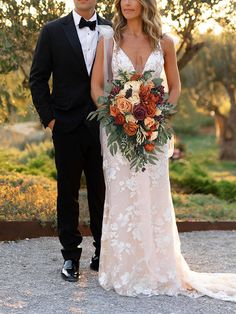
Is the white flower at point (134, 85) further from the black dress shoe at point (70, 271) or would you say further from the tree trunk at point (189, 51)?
the tree trunk at point (189, 51)

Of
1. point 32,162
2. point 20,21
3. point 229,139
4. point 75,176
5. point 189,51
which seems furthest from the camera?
point 229,139

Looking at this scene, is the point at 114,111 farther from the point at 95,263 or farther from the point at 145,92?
the point at 95,263

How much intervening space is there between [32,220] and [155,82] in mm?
2958

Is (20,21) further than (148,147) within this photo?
Yes

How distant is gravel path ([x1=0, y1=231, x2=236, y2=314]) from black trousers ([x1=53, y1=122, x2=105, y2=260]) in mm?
361

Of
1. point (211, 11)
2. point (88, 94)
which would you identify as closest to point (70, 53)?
point (88, 94)

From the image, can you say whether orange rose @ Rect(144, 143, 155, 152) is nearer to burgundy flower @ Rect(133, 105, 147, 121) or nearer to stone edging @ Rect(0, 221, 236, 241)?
burgundy flower @ Rect(133, 105, 147, 121)

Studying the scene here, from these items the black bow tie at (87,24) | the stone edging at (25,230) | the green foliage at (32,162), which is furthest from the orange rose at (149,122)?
the green foliage at (32,162)

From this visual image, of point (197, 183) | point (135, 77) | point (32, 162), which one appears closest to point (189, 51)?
point (197, 183)

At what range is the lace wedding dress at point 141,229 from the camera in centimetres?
543

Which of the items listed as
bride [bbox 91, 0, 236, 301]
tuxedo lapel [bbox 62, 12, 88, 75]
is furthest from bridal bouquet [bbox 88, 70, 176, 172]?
tuxedo lapel [bbox 62, 12, 88, 75]

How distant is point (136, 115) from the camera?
517 cm

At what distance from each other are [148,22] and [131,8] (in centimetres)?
16

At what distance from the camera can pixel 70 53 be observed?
5.50 m
